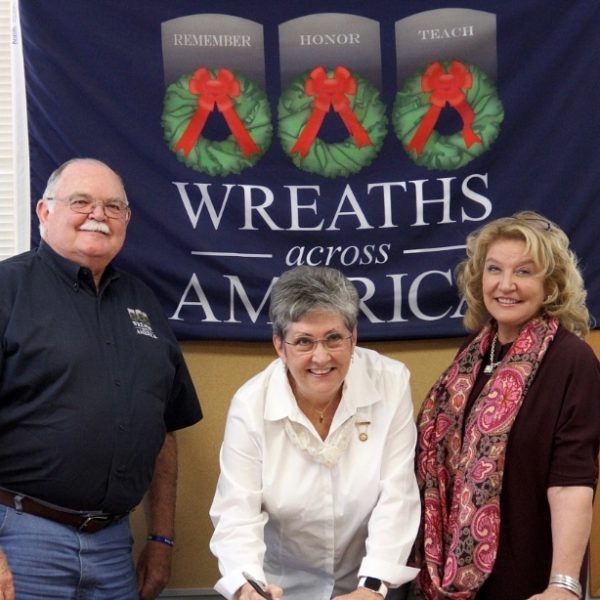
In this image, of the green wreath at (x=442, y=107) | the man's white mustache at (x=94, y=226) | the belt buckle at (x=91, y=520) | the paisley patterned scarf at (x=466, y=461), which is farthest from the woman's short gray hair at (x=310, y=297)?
the green wreath at (x=442, y=107)

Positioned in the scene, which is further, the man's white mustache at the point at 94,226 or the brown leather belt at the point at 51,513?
the man's white mustache at the point at 94,226

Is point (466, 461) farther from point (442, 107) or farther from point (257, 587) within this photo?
point (442, 107)

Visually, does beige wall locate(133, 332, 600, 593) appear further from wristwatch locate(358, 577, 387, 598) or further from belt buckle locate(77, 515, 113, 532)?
wristwatch locate(358, 577, 387, 598)

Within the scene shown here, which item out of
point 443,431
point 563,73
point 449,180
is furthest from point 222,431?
point 563,73

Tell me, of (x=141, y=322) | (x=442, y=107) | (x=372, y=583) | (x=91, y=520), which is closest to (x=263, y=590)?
(x=372, y=583)

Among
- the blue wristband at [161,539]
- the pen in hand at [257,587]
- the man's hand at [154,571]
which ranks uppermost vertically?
the pen in hand at [257,587]

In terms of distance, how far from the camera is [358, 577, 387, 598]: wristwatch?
2.35 meters

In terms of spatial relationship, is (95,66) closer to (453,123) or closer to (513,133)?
(453,123)

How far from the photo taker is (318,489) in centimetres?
244

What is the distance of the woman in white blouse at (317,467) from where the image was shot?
237 cm

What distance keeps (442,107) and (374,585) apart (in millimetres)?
1483

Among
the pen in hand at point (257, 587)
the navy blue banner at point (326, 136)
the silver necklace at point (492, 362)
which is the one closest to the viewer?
the pen in hand at point (257, 587)

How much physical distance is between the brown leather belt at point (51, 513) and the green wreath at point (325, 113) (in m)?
1.25

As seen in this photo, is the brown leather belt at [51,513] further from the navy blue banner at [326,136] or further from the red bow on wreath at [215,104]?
the red bow on wreath at [215,104]
